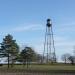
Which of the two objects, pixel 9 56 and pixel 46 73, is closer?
pixel 46 73

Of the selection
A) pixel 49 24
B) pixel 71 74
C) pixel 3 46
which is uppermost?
pixel 49 24

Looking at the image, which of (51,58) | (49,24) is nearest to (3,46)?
(49,24)

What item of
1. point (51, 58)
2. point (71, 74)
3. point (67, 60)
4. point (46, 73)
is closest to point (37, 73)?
point (46, 73)

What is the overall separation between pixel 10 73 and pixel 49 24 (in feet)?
159

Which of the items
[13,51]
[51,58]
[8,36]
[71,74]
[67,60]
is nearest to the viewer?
[71,74]

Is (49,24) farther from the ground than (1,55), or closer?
farther from the ground

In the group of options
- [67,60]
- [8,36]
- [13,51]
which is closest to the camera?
[13,51]

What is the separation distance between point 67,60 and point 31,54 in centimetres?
3631

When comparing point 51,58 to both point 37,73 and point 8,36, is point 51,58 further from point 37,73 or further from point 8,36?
point 37,73

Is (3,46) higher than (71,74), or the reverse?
(3,46)

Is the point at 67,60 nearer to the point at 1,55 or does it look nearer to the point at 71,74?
the point at 1,55

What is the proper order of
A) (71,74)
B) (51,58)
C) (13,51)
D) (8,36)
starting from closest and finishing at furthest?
(71,74), (13,51), (8,36), (51,58)

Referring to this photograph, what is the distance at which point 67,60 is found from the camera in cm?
11412

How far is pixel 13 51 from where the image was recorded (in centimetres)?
7019
